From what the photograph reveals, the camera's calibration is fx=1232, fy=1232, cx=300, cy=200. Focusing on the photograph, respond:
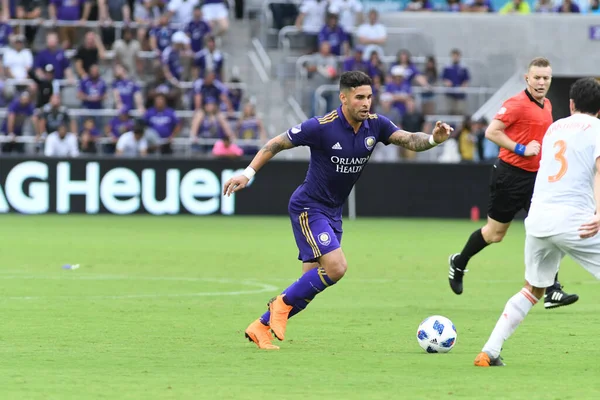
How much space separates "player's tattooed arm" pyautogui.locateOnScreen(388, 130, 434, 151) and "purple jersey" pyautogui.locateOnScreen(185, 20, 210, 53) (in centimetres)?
1995

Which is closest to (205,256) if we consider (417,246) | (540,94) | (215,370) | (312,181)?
(417,246)

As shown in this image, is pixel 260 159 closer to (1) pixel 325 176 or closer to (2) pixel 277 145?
(2) pixel 277 145

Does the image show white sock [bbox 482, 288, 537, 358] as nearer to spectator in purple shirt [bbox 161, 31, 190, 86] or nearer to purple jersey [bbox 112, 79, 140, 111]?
purple jersey [bbox 112, 79, 140, 111]

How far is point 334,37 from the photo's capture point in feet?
97.5

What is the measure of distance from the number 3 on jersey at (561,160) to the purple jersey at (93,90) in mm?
20517

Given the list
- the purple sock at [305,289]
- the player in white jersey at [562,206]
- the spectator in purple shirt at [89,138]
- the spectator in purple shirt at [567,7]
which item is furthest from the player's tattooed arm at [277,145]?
the spectator in purple shirt at [567,7]

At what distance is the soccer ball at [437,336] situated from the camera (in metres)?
8.88

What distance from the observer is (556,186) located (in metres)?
8.04

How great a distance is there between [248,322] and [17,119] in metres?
17.6

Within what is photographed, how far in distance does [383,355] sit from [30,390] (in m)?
2.73

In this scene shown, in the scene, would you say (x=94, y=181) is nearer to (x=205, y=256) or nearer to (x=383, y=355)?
(x=205, y=256)

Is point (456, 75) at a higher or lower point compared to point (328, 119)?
lower

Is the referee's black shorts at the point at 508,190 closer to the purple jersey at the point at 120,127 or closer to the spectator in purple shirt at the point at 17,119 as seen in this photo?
the purple jersey at the point at 120,127

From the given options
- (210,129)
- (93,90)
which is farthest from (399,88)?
(93,90)
